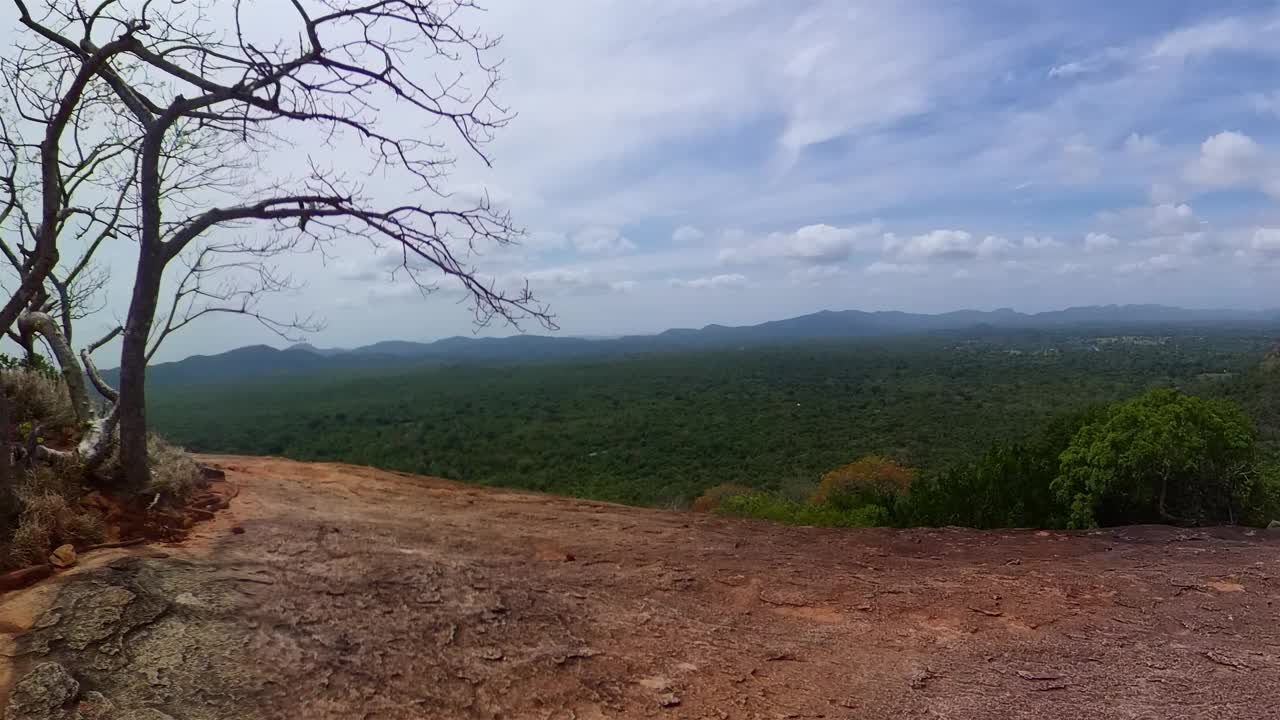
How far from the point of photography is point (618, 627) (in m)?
4.98

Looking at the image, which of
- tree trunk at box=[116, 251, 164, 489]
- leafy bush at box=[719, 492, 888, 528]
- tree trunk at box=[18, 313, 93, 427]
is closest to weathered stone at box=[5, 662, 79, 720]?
tree trunk at box=[116, 251, 164, 489]

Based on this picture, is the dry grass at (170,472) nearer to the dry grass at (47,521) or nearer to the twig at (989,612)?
the dry grass at (47,521)

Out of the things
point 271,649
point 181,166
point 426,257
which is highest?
point 181,166

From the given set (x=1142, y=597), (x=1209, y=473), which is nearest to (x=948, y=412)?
(x=1209, y=473)

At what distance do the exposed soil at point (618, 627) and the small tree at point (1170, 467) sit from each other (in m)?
2.15

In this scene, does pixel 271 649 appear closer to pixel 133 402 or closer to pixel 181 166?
pixel 133 402

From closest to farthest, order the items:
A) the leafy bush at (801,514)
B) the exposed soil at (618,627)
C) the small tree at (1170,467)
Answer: the exposed soil at (618,627) → the small tree at (1170,467) → the leafy bush at (801,514)

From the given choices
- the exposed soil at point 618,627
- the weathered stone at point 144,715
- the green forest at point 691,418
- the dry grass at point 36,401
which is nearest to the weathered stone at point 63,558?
the exposed soil at point 618,627

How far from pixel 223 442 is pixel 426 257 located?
37.7 metres

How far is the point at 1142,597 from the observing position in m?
5.79

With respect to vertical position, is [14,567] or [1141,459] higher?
[14,567]

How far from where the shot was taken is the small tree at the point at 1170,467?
9289 mm

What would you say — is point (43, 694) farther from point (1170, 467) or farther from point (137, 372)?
point (1170, 467)

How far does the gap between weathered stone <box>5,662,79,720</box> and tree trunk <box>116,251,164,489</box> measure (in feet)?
9.46
